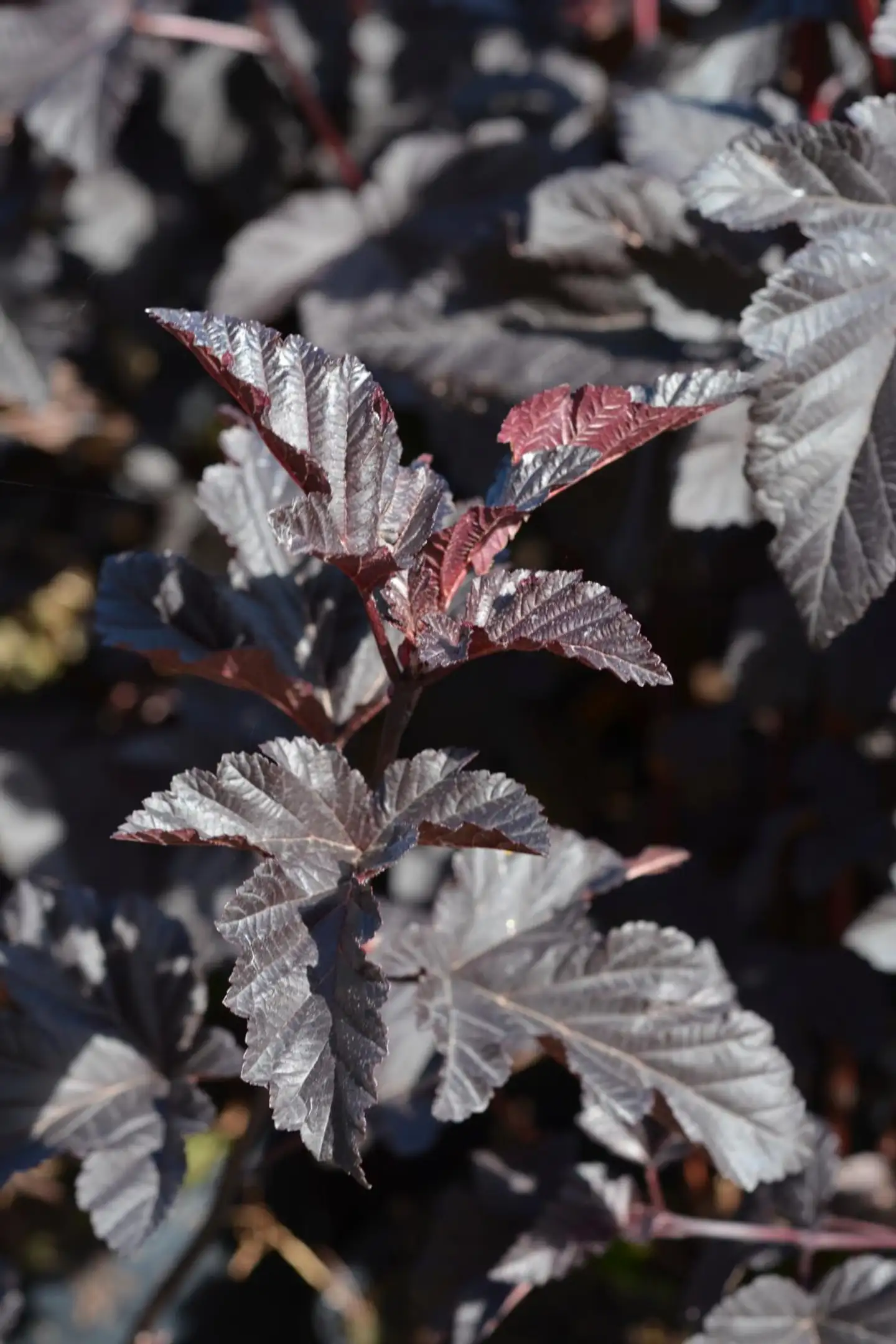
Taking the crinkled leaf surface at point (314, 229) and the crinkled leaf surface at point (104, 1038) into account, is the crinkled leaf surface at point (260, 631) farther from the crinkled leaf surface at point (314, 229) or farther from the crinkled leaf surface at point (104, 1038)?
the crinkled leaf surface at point (314, 229)

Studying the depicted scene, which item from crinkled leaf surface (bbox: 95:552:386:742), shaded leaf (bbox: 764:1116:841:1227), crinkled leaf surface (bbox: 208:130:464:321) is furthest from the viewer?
crinkled leaf surface (bbox: 208:130:464:321)

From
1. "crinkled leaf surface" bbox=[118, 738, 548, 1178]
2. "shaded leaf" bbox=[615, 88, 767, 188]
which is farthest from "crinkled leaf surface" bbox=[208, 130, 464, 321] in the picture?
"crinkled leaf surface" bbox=[118, 738, 548, 1178]

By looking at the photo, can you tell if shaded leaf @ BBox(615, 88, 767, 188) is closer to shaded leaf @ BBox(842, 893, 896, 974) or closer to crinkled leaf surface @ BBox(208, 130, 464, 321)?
crinkled leaf surface @ BBox(208, 130, 464, 321)

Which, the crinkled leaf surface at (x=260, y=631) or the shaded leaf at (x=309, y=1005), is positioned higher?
the crinkled leaf surface at (x=260, y=631)

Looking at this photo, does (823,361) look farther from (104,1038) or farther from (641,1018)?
(104,1038)

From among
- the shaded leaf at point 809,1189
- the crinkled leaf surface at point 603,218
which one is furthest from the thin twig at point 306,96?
the shaded leaf at point 809,1189

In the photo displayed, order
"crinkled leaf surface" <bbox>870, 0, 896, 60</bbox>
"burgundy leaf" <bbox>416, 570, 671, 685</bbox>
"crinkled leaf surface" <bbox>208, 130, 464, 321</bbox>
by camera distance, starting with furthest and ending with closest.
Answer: "crinkled leaf surface" <bbox>208, 130, 464, 321</bbox> → "crinkled leaf surface" <bbox>870, 0, 896, 60</bbox> → "burgundy leaf" <bbox>416, 570, 671, 685</bbox>
